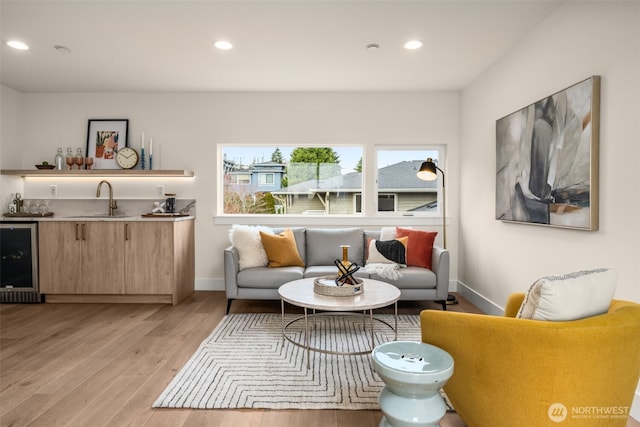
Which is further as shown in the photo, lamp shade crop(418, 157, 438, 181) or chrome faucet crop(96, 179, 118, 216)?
chrome faucet crop(96, 179, 118, 216)

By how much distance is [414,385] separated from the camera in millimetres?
1549

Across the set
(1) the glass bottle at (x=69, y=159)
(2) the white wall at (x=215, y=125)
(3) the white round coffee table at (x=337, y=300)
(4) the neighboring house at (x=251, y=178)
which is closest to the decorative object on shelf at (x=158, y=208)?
(2) the white wall at (x=215, y=125)

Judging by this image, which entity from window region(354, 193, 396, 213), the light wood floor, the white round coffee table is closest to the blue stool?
the light wood floor

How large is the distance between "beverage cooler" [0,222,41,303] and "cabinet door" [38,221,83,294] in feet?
0.30

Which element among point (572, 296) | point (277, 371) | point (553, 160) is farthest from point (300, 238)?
point (572, 296)

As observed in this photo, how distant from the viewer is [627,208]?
6.68 ft

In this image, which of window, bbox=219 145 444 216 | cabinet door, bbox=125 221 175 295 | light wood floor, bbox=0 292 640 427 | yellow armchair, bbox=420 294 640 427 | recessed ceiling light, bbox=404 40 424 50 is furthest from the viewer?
window, bbox=219 145 444 216

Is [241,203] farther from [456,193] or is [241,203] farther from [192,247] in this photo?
[456,193]

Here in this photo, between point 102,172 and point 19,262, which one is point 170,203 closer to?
point 102,172

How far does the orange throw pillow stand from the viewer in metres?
3.90

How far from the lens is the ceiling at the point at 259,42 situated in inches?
103

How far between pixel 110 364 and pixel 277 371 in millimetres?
1184

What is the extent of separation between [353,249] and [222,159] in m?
2.06

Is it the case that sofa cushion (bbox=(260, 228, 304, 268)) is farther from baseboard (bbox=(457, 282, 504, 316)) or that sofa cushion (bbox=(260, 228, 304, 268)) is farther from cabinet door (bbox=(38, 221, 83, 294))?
cabinet door (bbox=(38, 221, 83, 294))
